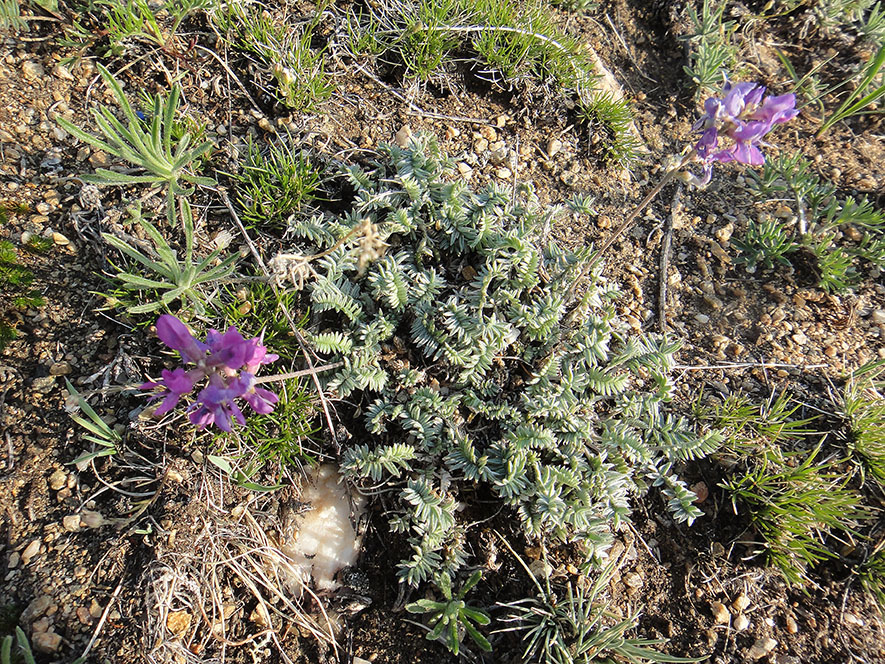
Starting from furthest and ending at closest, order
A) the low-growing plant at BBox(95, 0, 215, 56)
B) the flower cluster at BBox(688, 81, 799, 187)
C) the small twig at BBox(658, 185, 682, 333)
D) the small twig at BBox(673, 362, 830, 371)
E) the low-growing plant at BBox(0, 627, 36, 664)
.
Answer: the small twig at BBox(658, 185, 682, 333), the small twig at BBox(673, 362, 830, 371), the low-growing plant at BBox(95, 0, 215, 56), the flower cluster at BBox(688, 81, 799, 187), the low-growing plant at BBox(0, 627, 36, 664)

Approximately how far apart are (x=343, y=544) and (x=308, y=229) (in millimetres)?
1457

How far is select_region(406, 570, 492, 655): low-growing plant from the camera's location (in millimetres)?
2234

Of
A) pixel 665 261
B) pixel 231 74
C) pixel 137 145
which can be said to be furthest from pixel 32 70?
pixel 665 261

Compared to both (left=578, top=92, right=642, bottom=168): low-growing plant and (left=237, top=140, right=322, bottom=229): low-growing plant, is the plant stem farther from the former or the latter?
(left=578, top=92, right=642, bottom=168): low-growing plant

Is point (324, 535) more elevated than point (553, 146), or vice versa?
point (553, 146)

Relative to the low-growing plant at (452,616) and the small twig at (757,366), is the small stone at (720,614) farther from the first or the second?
the small twig at (757,366)

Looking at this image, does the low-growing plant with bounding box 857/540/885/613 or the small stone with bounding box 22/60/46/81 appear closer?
the low-growing plant with bounding box 857/540/885/613

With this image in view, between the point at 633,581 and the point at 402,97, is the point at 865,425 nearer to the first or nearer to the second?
the point at 633,581

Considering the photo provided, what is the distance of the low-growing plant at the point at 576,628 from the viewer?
2.22 m

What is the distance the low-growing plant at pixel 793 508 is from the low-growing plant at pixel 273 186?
244cm

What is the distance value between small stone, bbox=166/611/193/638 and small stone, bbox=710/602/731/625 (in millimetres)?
2177

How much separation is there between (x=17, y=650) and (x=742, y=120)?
322 cm

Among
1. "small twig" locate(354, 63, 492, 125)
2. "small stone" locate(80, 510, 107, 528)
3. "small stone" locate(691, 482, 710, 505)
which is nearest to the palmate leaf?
"small twig" locate(354, 63, 492, 125)

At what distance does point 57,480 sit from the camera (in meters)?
2.31
